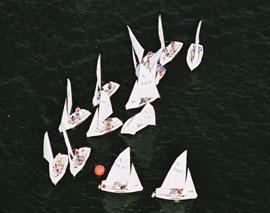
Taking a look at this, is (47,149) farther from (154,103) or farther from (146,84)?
(154,103)

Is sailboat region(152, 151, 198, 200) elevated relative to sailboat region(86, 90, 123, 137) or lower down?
lower down

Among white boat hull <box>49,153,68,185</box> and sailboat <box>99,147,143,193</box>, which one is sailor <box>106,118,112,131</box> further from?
sailboat <box>99,147,143,193</box>

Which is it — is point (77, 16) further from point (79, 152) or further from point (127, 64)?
point (79, 152)

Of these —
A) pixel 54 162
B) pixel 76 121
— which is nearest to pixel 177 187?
pixel 54 162

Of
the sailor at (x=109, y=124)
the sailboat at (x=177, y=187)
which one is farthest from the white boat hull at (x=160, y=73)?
the sailboat at (x=177, y=187)

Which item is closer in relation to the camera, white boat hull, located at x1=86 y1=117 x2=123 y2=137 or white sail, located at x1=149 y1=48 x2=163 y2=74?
white boat hull, located at x1=86 y1=117 x2=123 y2=137

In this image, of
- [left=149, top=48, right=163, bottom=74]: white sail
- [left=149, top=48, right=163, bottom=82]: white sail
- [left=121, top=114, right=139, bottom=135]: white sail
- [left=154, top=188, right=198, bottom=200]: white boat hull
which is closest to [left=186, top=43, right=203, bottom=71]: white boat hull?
[left=149, top=48, right=163, bottom=82]: white sail

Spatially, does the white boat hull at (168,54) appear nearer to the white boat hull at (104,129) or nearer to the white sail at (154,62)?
the white sail at (154,62)

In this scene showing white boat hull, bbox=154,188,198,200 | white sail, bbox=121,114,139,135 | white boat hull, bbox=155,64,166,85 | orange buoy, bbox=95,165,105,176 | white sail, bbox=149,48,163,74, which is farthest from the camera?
white boat hull, bbox=155,64,166,85
